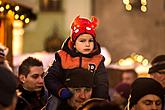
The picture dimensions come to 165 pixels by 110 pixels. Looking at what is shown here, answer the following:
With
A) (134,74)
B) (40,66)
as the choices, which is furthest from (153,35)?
(40,66)

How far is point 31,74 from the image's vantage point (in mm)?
9141

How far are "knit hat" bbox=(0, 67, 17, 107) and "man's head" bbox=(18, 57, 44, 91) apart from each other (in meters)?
3.55

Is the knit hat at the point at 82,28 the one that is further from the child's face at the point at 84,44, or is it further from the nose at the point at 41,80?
the nose at the point at 41,80

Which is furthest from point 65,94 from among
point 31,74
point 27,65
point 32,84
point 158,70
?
point 158,70

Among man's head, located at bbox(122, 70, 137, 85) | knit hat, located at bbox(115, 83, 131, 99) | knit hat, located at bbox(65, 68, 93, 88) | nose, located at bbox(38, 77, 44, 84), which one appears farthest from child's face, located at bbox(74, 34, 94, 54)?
man's head, located at bbox(122, 70, 137, 85)

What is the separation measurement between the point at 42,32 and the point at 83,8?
115 inches

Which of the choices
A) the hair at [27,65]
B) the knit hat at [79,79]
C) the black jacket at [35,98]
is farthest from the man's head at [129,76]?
the knit hat at [79,79]

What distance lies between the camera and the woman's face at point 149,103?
316 inches

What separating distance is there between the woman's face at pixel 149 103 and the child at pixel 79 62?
40 centimetres

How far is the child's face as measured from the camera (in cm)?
838

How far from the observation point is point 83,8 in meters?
42.9

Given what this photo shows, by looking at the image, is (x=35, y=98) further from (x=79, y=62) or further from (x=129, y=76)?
(x=129, y=76)

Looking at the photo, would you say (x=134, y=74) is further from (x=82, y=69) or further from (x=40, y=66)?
(x=82, y=69)

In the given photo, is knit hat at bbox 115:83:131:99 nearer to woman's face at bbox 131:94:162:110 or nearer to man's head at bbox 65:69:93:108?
woman's face at bbox 131:94:162:110
